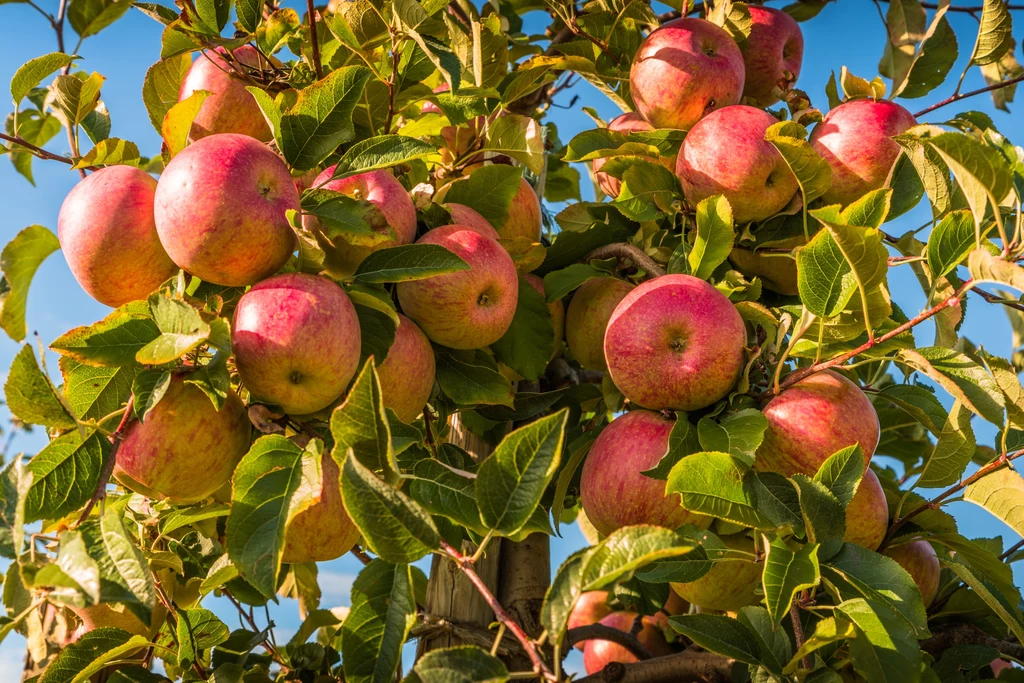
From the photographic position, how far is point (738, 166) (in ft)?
4.90

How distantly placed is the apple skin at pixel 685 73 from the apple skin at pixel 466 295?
539mm

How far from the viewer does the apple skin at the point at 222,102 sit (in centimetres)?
147

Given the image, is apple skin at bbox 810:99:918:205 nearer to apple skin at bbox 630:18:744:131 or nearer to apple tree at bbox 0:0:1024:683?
apple tree at bbox 0:0:1024:683

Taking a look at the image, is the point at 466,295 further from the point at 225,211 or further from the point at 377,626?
the point at 377,626

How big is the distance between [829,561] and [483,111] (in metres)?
0.90

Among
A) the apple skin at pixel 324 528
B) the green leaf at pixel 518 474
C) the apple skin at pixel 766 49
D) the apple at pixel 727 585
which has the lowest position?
the apple at pixel 727 585

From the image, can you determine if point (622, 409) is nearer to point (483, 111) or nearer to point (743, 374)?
point (743, 374)

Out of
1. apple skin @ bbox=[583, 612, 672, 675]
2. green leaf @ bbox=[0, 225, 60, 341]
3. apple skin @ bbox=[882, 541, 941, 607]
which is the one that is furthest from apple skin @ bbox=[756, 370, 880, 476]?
green leaf @ bbox=[0, 225, 60, 341]

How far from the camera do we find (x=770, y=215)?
158 centimetres

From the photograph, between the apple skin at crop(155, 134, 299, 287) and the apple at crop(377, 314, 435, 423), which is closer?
the apple skin at crop(155, 134, 299, 287)

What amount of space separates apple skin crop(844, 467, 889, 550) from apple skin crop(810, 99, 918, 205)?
1.79 feet

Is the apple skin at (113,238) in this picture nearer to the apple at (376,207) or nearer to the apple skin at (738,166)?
the apple at (376,207)

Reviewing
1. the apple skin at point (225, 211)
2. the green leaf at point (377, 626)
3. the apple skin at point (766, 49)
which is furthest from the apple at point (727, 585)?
the apple skin at point (766, 49)

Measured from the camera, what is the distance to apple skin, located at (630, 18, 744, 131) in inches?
64.1
